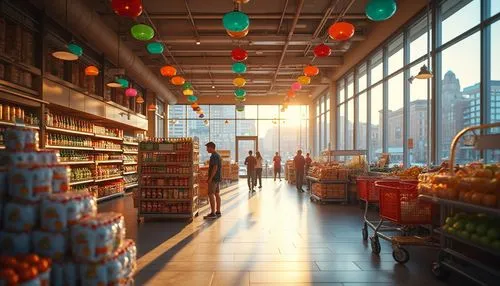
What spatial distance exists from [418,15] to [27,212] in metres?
9.22

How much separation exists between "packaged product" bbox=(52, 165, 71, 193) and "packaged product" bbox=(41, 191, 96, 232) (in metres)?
0.20

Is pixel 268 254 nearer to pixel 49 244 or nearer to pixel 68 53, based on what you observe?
pixel 49 244

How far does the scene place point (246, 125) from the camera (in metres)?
25.0

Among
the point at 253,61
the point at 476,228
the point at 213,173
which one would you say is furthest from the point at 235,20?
the point at 253,61

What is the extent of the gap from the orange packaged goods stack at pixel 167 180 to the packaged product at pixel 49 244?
5.40 m

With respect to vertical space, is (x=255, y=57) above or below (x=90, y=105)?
above

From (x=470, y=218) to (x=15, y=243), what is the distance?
412cm

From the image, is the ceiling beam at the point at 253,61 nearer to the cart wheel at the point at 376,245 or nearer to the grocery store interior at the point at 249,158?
the grocery store interior at the point at 249,158

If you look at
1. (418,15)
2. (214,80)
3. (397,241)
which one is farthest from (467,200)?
(214,80)

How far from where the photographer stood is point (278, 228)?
706 cm

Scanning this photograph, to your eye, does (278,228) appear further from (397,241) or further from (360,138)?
(360,138)

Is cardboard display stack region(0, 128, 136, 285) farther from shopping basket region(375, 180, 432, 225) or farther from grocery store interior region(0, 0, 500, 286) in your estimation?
shopping basket region(375, 180, 432, 225)

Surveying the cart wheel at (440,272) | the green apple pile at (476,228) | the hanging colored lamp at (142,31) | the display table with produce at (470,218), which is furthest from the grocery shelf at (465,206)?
the hanging colored lamp at (142,31)

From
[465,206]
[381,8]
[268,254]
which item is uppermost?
[381,8]
